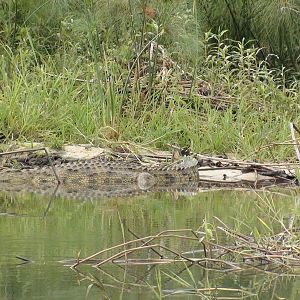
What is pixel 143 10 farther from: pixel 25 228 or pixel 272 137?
pixel 25 228

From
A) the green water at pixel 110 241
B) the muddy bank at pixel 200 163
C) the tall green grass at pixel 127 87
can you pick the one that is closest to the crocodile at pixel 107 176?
the muddy bank at pixel 200 163

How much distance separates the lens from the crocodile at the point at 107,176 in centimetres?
894

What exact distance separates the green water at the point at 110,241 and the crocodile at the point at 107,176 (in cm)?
100

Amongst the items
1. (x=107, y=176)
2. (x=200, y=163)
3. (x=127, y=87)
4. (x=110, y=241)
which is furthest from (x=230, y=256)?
(x=127, y=87)

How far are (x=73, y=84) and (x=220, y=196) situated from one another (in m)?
3.15

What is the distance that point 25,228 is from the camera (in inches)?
226

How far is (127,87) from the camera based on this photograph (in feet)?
34.9

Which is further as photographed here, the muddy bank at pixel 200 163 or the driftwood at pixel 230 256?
the muddy bank at pixel 200 163

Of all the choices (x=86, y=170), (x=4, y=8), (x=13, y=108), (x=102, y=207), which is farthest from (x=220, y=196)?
(x=4, y=8)

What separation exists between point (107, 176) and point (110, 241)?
4.02 metres

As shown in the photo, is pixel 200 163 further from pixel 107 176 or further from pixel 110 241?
pixel 110 241

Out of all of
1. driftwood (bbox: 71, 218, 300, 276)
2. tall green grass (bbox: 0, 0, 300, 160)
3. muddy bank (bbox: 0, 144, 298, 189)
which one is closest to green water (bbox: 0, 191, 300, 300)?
driftwood (bbox: 71, 218, 300, 276)

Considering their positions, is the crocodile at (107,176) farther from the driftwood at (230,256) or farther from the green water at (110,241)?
the driftwood at (230,256)

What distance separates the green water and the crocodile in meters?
1.00
